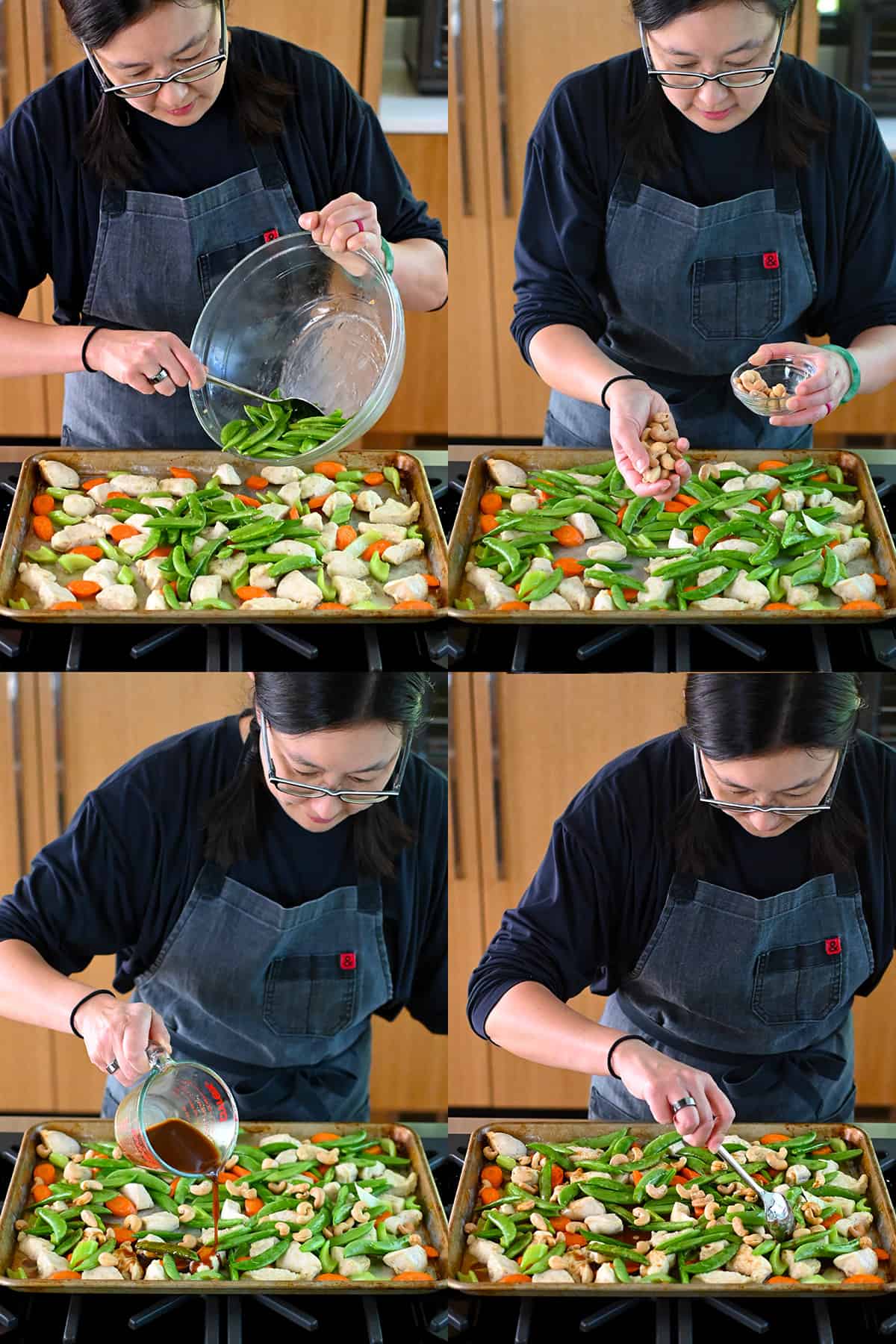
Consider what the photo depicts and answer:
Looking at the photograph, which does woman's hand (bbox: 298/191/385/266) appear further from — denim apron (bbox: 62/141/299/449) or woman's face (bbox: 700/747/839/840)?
woman's face (bbox: 700/747/839/840)

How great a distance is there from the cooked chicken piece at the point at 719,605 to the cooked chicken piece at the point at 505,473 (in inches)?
A: 11.4

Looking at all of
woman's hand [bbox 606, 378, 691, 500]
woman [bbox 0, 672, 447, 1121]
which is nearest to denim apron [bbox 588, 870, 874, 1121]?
woman [bbox 0, 672, 447, 1121]

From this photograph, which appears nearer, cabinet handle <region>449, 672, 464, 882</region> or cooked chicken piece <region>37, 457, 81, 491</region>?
cooked chicken piece <region>37, 457, 81, 491</region>

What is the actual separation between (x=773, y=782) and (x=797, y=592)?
30 centimetres

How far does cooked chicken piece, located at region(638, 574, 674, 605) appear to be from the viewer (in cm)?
147

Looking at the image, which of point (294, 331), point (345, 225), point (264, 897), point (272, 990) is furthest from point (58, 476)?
point (272, 990)

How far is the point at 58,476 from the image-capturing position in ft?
5.29

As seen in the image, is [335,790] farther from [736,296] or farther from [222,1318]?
[736,296]

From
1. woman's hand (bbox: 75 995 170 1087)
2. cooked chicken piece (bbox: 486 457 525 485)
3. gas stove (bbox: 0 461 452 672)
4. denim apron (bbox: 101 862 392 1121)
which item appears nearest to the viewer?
gas stove (bbox: 0 461 452 672)

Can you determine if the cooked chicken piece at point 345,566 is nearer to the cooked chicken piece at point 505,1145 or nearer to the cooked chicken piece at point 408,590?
the cooked chicken piece at point 408,590

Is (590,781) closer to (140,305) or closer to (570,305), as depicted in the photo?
(570,305)

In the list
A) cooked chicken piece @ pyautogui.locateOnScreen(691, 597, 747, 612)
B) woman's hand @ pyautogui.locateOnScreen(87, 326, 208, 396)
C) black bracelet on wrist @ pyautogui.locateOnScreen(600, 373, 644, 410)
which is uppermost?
woman's hand @ pyautogui.locateOnScreen(87, 326, 208, 396)

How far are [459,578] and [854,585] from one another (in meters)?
0.41

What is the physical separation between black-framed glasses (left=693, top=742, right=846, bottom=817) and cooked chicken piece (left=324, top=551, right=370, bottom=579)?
0.47 metres
